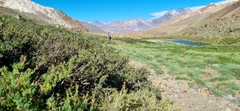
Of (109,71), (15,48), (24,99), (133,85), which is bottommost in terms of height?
(133,85)

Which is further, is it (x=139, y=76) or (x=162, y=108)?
(x=139, y=76)

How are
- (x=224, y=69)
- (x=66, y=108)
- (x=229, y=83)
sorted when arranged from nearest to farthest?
1. (x=66, y=108)
2. (x=229, y=83)
3. (x=224, y=69)

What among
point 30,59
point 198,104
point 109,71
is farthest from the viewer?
point 198,104

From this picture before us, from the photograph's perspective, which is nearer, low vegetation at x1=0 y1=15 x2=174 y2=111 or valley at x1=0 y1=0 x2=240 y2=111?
low vegetation at x1=0 y1=15 x2=174 y2=111

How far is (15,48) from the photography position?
5555 mm

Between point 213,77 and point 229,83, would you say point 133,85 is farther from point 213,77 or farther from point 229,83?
point 213,77

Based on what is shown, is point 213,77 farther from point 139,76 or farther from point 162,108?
point 162,108

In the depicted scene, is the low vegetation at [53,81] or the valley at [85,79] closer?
the low vegetation at [53,81]

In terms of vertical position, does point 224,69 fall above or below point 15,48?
below

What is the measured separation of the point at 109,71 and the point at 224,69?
14789 mm

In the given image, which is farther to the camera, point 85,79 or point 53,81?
point 85,79

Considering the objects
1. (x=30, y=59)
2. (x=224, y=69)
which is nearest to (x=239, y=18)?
(x=224, y=69)

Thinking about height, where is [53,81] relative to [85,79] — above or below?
above

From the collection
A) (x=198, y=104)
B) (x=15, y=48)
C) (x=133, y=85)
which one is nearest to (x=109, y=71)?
(x=133, y=85)
